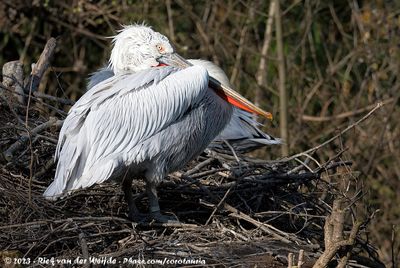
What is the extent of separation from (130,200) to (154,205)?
5.4 inches

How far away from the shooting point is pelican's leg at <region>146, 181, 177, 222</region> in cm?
544

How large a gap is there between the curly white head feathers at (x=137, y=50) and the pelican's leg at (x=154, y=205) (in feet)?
2.35

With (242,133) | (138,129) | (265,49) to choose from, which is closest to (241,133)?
(242,133)

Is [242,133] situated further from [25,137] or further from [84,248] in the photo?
[84,248]

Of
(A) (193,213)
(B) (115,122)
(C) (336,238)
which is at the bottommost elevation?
(A) (193,213)

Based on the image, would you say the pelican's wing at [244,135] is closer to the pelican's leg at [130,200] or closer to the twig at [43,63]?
the twig at [43,63]

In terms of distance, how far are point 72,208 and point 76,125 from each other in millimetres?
544

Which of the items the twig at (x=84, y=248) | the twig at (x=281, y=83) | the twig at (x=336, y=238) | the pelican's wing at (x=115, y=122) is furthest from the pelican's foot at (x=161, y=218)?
the twig at (x=281, y=83)

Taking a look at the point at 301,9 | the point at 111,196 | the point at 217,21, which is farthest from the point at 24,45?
the point at 111,196

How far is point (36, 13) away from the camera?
32.2 ft

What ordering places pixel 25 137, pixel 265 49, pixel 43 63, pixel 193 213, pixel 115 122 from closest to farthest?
1. pixel 115 122
2. pixel 193 213
3. pixel 25 137
4. pixel 43 63
5. pixel 265 49

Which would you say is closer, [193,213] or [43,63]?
[193,213]

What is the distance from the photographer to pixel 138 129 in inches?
205

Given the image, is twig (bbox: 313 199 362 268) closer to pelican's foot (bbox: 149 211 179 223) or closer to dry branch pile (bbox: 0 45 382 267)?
dry branch pile (bbox: 0 45 382 267)
